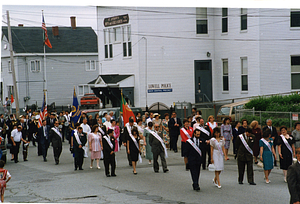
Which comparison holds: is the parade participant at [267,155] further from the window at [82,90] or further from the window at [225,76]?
the window at [82,90]

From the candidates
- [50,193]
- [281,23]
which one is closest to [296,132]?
[50,193]

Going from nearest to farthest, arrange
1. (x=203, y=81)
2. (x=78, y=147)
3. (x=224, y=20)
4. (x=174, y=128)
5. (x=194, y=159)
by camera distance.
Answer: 1. (x=194, y=159)
2. (x=78, y=147)
3. (x=174, y=128)
4. (x=224, y=20)
5. (x=203, y=81)

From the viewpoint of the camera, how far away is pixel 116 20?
105ft

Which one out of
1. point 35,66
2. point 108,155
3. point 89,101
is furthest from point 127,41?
point 35,66

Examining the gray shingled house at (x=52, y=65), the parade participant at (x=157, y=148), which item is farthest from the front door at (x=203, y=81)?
the gray shingled house at (x=52, y=65)

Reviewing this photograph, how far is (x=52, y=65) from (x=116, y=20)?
68.1 feet

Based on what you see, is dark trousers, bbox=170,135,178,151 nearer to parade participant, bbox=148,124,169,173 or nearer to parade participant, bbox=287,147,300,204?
parade participant, bbox=148,124,169,173

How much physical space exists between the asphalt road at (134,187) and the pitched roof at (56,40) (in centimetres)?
3690

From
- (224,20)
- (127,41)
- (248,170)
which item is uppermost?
(224,20)

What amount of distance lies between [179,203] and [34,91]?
142ft

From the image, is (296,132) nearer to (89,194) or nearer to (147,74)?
(89,194)

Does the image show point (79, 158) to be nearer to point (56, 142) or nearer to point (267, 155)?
point (56, 142)

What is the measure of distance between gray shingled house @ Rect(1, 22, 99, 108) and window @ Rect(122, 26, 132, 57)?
20612mm

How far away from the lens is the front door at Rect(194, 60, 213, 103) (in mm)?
30406
